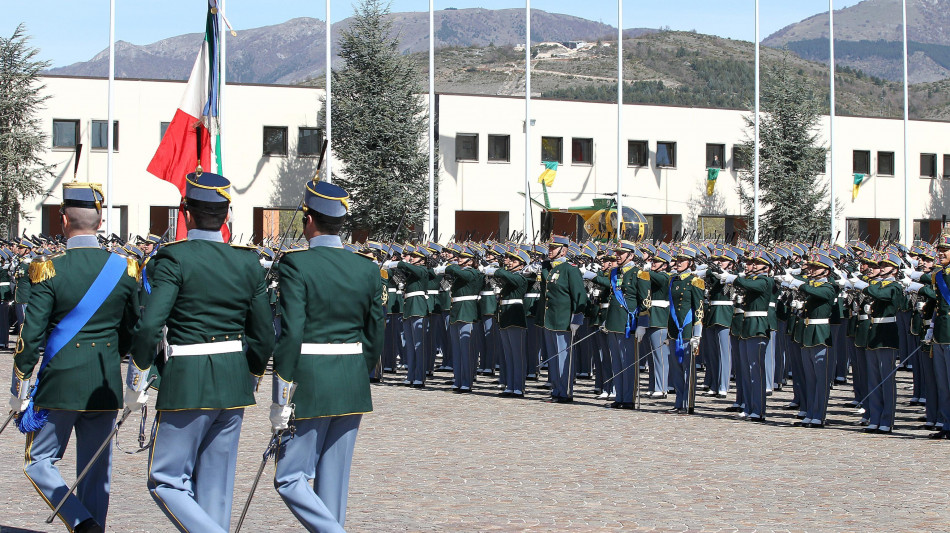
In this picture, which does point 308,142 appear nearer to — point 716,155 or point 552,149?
point 552,149

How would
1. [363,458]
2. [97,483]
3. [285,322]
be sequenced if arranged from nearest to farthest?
[285,322]
[97,483]
[363,458]

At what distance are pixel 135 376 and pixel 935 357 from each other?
8.97 meters

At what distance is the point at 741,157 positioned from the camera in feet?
148

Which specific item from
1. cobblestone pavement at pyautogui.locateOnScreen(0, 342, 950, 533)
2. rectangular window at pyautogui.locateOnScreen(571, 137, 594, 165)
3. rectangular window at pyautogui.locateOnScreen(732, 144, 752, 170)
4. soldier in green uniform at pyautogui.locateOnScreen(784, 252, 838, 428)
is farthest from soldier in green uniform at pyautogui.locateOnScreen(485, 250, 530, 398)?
rectangular window at pyautogui.locateOnScreen(732, 144, 752, 170)

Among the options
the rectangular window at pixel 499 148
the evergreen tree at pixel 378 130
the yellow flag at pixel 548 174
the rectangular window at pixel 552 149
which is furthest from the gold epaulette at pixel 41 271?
the rectangular window at pixel 552 149

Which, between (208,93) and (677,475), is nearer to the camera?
(677,475)

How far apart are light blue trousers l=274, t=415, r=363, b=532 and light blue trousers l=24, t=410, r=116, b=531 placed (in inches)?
52.6

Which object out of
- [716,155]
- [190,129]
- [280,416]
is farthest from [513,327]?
[716,155]

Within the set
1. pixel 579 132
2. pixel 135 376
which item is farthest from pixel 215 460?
pixel 579 132

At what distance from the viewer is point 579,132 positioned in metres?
43.1

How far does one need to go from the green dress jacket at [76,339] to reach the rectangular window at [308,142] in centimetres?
3510

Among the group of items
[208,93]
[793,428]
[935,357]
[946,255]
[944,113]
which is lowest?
[793,428]

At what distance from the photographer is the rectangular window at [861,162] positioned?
4684 cm

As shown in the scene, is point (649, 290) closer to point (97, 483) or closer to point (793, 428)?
point (793, 428)
